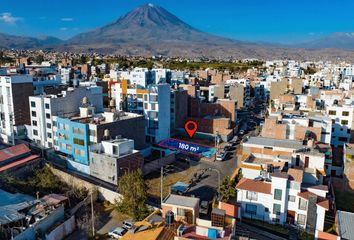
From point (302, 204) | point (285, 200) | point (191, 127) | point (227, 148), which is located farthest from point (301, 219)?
point (191, 127)

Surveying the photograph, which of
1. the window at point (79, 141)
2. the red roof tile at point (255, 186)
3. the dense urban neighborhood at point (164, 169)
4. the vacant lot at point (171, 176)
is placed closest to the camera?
the dense urban neighborhood at point (164, 169)

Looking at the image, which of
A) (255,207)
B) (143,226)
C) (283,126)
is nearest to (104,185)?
(143,226)

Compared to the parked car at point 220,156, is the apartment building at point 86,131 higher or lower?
higher

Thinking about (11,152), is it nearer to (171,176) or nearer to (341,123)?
(171,176)

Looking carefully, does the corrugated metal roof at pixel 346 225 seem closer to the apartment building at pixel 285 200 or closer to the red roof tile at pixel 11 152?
the apartment building at pixel 285 200

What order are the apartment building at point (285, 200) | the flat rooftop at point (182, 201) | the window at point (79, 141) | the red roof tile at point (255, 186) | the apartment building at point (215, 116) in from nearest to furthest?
the flat rooftop at point (182, 201) < the apartment building at point (285, 200) < the red roof tile at point (255, 186) < the window at point (79, 141) < the apartment building at point (215, 116)

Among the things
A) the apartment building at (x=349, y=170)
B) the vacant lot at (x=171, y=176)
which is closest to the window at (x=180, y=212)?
the vacant lot at (x=171, y=176)

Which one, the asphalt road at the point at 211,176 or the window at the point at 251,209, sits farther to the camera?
the asphalt road at the point at 211,176

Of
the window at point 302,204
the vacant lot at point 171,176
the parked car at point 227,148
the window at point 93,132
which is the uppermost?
the window at point 93,132
